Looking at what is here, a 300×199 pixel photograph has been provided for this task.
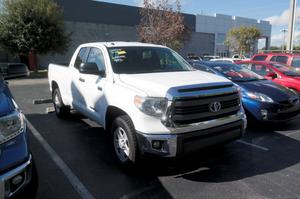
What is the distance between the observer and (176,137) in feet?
11.1

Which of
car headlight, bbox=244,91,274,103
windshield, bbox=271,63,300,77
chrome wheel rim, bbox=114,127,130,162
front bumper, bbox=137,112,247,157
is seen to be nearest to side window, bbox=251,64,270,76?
windshield, bbox=271,63,300,77

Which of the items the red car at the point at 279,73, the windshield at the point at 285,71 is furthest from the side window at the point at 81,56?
the windshield at the point at 285,71

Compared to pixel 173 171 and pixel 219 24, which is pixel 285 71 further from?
pixel 219 24

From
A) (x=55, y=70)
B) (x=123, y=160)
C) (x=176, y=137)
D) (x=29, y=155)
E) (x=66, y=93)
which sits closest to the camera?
(x=29, y=155)

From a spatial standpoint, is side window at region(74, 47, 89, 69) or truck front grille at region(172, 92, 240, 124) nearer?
truck front grille at region(172, 92, 240, 124)

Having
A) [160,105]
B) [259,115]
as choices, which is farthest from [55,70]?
[259,115]

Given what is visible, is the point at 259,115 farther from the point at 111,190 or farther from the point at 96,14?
the point at 96,14

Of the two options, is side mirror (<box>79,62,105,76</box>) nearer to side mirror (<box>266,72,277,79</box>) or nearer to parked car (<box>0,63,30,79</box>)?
parked car (<box>0,63,30,79</box>)

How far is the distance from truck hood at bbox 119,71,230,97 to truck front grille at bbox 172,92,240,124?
0.25 metres

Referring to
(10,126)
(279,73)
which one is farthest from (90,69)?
(279,73)

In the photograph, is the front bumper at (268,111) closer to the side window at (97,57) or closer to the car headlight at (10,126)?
the side window at (97,57)

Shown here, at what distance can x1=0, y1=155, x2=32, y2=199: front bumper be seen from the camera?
2.22 meters

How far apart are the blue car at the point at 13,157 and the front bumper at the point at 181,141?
1395 mm

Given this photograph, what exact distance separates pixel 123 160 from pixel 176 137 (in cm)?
103
